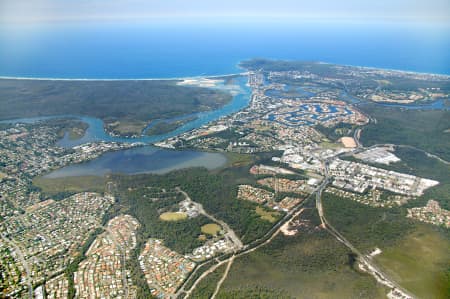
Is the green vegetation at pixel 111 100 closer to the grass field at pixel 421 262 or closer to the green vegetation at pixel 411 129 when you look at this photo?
the green vegetation at pixel 411 129

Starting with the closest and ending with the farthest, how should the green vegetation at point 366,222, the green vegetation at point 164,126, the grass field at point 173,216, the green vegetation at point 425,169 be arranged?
the green vegetation at point 366,222, the grass field at point 173,216, the green vegetation at point 425,169, the green vegetation at point 164,126

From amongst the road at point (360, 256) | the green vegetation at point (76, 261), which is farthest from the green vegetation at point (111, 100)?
the road at point (360, 256)

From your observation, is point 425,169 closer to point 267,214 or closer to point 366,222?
point 366,222

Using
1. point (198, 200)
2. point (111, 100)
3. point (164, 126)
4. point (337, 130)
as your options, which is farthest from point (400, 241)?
point (111, 100)

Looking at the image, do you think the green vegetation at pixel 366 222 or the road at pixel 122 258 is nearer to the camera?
the road at pixel 122 258

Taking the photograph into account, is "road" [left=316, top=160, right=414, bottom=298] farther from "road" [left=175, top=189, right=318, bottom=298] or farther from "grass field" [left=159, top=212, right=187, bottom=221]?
"grass field" [left=159, top=212, right=187, bottom=221]
